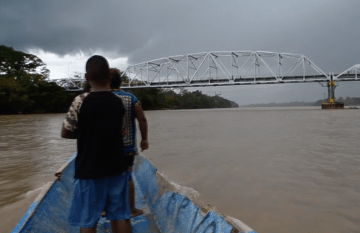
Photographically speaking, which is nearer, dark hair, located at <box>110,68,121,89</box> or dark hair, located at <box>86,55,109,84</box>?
dark hair, located at <box>86,55,109,84</box>

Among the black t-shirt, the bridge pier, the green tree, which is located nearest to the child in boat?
the black t-shirt

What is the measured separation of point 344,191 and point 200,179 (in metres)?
1.92

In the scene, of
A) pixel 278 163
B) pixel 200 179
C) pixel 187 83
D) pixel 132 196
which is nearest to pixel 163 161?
pixel 200 179

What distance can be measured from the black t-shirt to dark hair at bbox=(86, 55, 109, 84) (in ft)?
0.38

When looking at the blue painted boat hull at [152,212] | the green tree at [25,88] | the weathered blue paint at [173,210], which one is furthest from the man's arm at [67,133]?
the green tree at [25,88]

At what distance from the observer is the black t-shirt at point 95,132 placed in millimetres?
1510

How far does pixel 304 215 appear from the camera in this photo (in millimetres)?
2662

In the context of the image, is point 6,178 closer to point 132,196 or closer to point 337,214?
point 132,196

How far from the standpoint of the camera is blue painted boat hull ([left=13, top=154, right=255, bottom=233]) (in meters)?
1.48

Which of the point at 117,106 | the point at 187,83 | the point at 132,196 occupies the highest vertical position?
the point at 187,83

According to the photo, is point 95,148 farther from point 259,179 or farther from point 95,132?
point 259,179

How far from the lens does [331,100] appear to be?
39.3 m

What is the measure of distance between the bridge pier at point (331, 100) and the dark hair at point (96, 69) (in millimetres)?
42258

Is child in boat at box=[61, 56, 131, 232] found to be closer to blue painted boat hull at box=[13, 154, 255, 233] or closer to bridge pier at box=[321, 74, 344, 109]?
blue painted boat hull at box=[13, 154, 255, 233]
